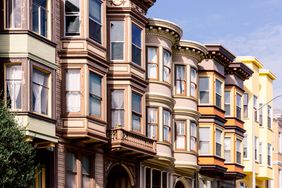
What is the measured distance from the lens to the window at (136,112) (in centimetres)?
4222

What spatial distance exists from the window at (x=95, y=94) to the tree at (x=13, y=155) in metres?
8.15

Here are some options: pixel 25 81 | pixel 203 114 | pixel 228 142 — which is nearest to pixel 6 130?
pixel 25 81

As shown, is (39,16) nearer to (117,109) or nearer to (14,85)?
(14,85)

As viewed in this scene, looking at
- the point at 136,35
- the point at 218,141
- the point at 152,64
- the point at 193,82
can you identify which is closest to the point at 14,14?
the point at 136,35

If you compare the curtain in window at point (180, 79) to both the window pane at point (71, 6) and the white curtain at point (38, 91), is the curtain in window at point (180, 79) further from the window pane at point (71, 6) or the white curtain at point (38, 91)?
the white curtain at point (38, 91)

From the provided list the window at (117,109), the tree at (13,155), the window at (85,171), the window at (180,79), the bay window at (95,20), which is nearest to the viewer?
the tree at (13,155)

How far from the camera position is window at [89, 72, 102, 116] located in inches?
1483

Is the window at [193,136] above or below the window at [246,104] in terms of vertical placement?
below

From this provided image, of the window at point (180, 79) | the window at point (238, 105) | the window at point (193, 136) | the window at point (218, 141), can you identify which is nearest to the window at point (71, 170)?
the window at point (180, 79)

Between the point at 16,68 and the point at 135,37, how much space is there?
37.7 ft

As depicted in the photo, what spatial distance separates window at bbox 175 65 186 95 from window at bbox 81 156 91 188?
1358 cm

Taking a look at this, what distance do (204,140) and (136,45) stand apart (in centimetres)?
1463

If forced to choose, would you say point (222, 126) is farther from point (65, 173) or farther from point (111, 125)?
point (65, 173)

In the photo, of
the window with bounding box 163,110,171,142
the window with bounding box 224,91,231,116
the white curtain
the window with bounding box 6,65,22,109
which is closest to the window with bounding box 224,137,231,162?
the window with bounding box 224,91,231,116
